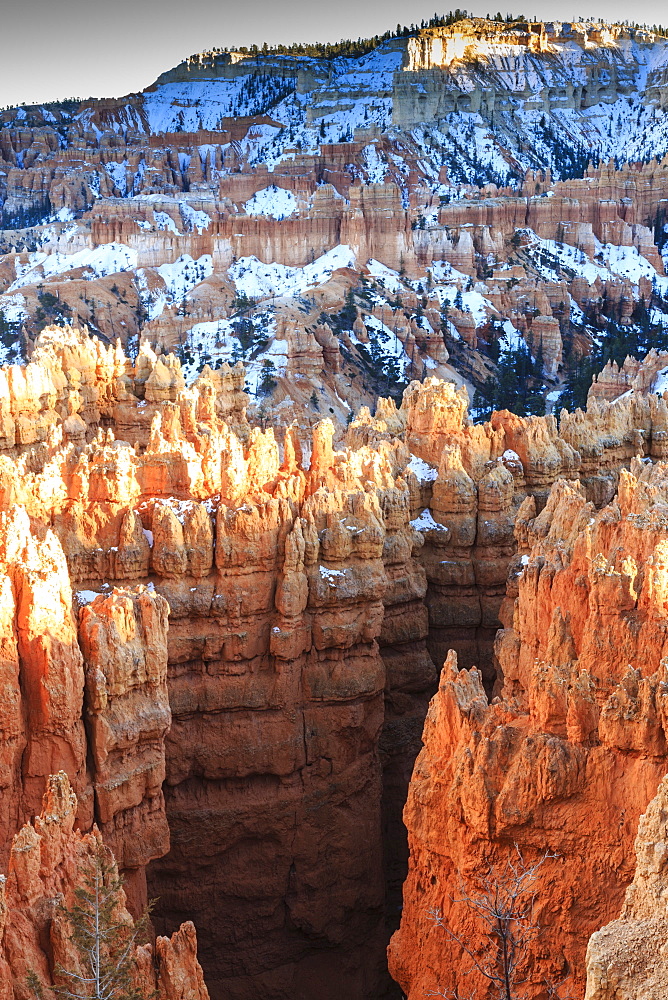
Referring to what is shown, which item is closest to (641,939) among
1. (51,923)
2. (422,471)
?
(51,923)

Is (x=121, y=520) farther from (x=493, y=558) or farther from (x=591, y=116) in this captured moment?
(x=591, y=116)

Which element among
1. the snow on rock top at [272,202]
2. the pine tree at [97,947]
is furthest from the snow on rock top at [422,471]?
the snow on rock top at [272,202]

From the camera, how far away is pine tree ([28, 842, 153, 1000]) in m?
10.4

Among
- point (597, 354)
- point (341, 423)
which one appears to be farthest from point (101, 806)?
point (597, 354)

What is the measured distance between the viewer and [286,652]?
19703 mm

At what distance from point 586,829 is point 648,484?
6.70 m

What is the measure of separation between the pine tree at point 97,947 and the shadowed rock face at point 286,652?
3.03 m

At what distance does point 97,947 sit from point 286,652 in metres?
9.56

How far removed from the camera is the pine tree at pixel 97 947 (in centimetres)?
1038

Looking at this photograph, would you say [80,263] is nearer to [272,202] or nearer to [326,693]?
[272,202]

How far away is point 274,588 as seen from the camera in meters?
19.8

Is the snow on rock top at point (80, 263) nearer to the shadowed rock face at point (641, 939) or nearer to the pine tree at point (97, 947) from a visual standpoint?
the pine tree at point (97, 947)

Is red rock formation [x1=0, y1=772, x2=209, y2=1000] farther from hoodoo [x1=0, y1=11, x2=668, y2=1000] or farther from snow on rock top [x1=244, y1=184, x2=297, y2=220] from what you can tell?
snow on rock top [x1=244, y1=184, x2=297, y2=220]

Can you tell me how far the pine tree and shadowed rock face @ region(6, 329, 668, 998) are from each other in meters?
3.03
